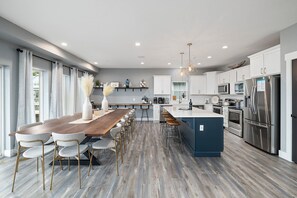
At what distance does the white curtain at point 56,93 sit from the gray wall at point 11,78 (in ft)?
3.43

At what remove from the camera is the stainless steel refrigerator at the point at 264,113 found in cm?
324

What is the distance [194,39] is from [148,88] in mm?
4299

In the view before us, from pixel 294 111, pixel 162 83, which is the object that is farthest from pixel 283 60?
pixel 162 83

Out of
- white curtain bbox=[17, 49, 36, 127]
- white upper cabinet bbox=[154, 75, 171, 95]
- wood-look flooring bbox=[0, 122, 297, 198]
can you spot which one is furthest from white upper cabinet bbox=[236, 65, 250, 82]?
white curtain bbox=[17, 49, 36, 127]

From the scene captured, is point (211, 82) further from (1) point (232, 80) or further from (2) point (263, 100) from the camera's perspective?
(2) point (263, 100)

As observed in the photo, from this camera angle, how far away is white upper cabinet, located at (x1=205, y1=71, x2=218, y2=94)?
269 inches

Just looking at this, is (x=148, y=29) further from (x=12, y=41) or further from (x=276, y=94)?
(x=276, y=94)

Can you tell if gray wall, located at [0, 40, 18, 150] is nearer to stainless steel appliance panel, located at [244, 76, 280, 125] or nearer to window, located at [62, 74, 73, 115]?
window, located at [62, 74, 73, 115]

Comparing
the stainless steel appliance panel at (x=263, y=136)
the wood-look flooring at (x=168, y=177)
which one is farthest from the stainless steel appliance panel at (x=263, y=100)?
the wood-look flooring at (x=168, y=177)

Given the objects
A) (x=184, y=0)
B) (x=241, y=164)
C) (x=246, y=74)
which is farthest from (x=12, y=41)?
(x=246, y=74)

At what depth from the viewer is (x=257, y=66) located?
148 inches

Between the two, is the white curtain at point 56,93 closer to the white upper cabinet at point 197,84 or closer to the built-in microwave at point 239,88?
the white upper cabinet at point 197,84

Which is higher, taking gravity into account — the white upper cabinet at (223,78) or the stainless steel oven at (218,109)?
the white upper cabinet at (223,78)

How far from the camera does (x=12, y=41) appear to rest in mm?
3074
